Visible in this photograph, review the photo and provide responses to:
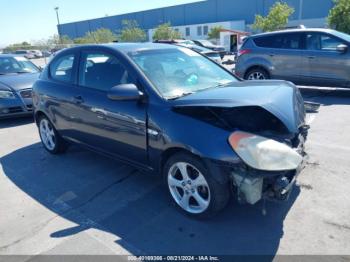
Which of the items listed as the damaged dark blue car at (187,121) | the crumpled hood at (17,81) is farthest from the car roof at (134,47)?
the crumpled hood at (17,81)

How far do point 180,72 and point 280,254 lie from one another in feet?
7.44

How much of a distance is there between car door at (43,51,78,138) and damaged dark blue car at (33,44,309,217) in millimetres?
29

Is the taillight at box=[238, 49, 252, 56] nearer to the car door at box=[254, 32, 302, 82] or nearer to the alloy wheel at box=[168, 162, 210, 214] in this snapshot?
the car door at box=[254, 32, 302, 82]

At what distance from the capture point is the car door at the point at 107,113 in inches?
139

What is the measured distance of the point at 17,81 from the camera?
787 centimetres

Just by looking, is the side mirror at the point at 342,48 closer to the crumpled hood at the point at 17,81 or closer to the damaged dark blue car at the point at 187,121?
the damaged dark blue car at the point at 187,121

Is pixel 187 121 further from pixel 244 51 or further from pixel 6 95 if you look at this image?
pixel 244 51

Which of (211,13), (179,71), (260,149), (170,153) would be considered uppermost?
(211,13)

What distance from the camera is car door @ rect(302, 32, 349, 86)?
8.01 metres

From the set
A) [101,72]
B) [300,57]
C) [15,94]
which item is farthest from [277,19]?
[101,72]

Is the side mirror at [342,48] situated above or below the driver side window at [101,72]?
below

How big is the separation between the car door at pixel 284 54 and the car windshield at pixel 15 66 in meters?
6.61

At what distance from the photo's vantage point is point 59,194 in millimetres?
3910

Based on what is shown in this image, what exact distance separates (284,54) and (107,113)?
6.58 meters
